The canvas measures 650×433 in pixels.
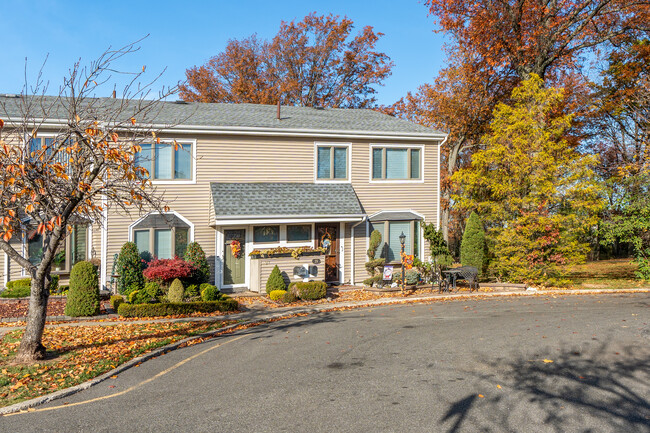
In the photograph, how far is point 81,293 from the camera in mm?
13172

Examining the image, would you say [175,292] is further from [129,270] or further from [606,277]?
[606,277]

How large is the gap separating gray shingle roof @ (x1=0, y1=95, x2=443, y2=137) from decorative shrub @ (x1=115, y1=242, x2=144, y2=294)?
483cm

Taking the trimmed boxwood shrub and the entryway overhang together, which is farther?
the entryway overhang

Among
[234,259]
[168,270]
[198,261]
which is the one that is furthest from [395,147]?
[168,270]

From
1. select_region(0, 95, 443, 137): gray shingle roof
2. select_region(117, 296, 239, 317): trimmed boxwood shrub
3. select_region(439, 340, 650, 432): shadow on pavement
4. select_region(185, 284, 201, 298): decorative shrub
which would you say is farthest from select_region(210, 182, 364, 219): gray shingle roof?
select_region(439, 340, 650, 432): shadow on pavement

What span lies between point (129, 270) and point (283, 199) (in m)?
6.10

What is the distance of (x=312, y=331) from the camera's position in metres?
12.0

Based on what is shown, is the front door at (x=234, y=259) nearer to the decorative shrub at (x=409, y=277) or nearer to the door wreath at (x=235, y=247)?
the door wreath at (x=235, y=247)

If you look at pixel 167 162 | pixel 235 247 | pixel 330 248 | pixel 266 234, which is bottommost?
pixel 330 248

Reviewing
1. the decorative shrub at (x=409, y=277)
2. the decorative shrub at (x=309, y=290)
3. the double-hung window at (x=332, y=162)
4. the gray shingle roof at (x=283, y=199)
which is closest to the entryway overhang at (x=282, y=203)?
the gray shingle roof at (x=283, y=199)

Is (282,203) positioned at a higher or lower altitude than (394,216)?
higher

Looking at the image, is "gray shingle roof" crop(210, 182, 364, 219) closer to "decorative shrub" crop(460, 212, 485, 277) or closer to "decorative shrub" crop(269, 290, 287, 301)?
"decorative shrub" crop(269, 290, 287, 301)

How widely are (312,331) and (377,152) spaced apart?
412 inches

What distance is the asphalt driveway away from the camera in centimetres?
639
